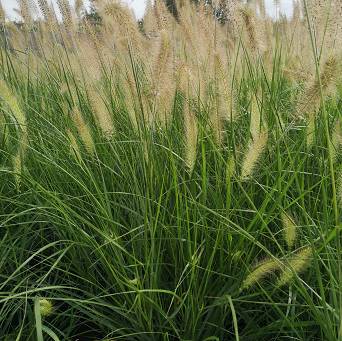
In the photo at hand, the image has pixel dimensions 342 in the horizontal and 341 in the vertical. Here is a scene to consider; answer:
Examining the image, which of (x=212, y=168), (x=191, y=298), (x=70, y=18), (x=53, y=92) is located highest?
(x=70, y=18)

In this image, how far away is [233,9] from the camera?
1.82 meters

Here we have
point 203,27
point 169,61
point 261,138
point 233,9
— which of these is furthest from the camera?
point 203,27

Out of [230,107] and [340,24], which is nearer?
[340,24]

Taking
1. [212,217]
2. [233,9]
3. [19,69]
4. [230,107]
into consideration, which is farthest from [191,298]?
[19,69]

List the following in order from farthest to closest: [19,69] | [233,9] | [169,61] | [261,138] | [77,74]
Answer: [19,69]
[77,74]
[233,9]
[169,61]
[261,138]

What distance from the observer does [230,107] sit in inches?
56.9

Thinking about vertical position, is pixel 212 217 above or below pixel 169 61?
below

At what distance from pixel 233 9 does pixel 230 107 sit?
58 cm

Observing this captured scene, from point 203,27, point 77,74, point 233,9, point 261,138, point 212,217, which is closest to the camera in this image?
point 261,138

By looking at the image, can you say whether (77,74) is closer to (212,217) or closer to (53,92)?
(53,92)

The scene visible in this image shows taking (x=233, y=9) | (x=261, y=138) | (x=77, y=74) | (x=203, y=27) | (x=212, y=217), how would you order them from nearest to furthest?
1. (x=261, y=138)
2. (x=212, y=217)
3. (x=233, y=9)
4. (x=203, y=27)
5. (x=77, y=74)

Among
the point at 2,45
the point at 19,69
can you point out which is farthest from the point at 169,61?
the point at 19,69

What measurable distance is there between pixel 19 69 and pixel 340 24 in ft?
8.49

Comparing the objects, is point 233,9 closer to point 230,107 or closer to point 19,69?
point 230,107
